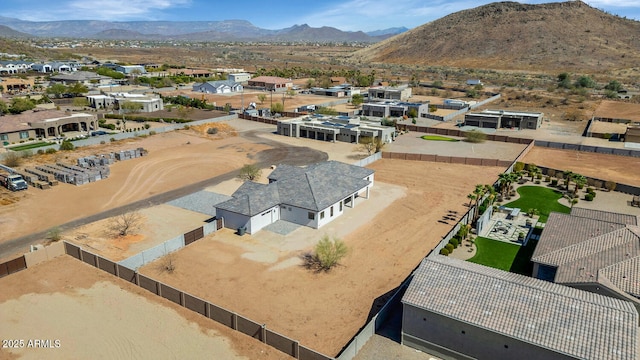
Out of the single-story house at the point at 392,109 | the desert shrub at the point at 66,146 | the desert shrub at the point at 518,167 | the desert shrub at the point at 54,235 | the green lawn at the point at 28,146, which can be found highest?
the single-story house at the point at 392,109

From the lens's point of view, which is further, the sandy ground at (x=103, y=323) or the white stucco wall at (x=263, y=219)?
the white stucco wall at (x=263, y=219)

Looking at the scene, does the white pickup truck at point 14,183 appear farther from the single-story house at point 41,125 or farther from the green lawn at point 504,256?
the green lawn at point 504,256

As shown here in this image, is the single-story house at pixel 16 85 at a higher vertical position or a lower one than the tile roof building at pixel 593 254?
higher

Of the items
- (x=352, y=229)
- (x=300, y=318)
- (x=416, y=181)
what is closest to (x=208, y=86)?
(x=416, y=181)

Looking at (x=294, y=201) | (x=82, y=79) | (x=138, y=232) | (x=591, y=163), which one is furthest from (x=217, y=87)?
(x=591, y=163)

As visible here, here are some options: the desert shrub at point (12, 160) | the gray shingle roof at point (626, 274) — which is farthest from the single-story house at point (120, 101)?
the gray shingle roof at point (626, 274)

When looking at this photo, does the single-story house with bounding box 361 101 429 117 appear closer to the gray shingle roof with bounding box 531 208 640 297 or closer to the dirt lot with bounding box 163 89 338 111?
the dirt lot with bounding box 163 89 338 111
